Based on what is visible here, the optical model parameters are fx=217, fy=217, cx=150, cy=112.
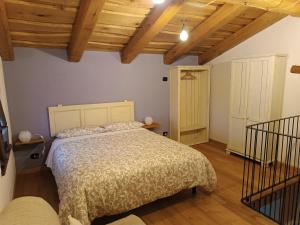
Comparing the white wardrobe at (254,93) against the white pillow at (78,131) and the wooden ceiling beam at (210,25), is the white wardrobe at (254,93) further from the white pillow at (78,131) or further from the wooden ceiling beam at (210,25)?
the white pillow at (78,131)

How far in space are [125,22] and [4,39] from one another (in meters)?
1.60

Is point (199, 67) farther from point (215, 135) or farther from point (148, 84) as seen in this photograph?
point (215, 135)

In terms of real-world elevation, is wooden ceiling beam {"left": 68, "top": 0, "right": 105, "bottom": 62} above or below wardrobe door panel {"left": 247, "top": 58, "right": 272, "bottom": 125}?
above

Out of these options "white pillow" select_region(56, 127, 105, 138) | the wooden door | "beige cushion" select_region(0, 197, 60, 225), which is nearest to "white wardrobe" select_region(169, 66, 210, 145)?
the wooden door

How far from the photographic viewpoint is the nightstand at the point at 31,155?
3.55 metres

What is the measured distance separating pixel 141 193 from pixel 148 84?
8.58 feet

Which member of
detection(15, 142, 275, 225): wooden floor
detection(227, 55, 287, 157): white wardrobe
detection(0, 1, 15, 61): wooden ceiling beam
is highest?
detection(0, 1, 15, 61): wooden ceiling beam

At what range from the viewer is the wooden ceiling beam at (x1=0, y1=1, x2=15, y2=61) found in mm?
2307

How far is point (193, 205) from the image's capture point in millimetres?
2723

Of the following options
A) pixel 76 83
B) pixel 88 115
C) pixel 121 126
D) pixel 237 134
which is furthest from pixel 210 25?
pixel 88 115

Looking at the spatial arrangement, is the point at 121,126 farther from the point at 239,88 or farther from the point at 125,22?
the point at 239,88

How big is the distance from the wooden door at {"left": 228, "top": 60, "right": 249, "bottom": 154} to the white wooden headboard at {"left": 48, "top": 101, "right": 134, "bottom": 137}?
1.99 meters

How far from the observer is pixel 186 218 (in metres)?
2.47

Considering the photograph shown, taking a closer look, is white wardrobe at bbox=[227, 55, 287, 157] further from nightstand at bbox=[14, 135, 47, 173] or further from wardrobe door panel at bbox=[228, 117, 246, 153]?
nightstand at bbox=[14, 135, 47, 173]
